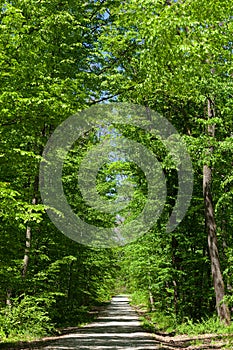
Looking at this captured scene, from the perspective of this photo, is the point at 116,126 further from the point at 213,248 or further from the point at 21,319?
the point at 21,319

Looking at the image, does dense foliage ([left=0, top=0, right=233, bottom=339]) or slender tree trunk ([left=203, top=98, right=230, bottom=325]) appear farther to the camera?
slender tree trunk ([left=203, top=98, right=230, bottom=325])

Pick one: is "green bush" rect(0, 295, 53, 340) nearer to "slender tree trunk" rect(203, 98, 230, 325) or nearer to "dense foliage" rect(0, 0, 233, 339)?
"dense foliage" rect(0, 0, 233, 339)

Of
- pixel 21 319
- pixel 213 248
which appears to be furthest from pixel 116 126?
pixel 21 319

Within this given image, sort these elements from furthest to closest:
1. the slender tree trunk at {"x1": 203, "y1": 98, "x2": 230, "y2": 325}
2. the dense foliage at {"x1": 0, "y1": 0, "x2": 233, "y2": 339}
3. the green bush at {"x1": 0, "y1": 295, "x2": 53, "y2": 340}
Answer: the slender tree trunk at {"x1": 203, "y1": 98, "x2": 230, "y2": 325}, the green bush at {"x1": 0, "y1": 295, "x2": 53, "y2": 340}, the dense foliage at {"x1": 0, "y1": 0, "x2": 233, "y2": 339}

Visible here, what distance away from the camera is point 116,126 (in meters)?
20.9

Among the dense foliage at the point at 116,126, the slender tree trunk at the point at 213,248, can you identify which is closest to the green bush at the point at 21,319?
the dense foliage at the point at 116,126

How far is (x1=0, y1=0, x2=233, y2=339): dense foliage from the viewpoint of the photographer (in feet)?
36.7

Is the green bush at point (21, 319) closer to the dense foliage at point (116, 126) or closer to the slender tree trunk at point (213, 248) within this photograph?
the dense foliage at point (116, 126)

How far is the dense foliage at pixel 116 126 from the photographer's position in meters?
11.2

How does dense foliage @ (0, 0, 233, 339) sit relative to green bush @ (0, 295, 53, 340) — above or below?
above

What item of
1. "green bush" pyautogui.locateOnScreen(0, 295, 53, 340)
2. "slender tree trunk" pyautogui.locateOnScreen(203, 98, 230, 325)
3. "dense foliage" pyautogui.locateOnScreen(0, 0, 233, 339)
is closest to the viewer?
"dense foliage" pyautogui.locateOnScreen(0, 0, 233, 339)

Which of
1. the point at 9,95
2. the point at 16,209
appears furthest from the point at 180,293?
the point at 9,95

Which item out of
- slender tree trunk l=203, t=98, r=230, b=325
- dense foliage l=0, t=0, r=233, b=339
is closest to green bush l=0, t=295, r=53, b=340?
dense foliage l=0, t=0, r=233, b=339

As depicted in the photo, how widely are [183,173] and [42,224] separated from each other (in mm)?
6516
